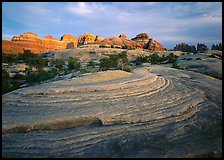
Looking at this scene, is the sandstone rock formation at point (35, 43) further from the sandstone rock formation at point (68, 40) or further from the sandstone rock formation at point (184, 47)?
the sandstone rock formation at point (184, 47)

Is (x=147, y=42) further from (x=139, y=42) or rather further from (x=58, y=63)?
(x=58, y=63)

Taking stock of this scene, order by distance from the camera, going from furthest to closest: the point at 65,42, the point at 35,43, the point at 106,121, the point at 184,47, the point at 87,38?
the point at 65,42 < the point at 87,38 < the point at 35,43 < the point at 184,47 < the point at 106,121

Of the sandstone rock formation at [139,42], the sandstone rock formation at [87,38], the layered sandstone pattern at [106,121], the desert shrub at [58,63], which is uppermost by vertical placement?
the sandstone rock formation at [87,38]

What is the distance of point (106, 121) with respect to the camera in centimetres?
552

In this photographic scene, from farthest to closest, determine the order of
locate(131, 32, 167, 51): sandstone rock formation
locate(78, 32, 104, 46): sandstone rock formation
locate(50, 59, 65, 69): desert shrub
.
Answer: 1. locate(78, 32, 104, 46): sandstone rock formation
2. locate(131, 32, 167, 51): sandstone rock formation
3. locate(50, 59, 65, 69): desert shrub

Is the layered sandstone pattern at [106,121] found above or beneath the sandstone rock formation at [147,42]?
beneath

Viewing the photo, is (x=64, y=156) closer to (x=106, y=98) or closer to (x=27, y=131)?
(x=27, y=131)

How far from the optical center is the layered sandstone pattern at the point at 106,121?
4.42 metres

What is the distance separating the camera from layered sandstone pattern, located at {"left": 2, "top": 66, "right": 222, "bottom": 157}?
14.5 ft

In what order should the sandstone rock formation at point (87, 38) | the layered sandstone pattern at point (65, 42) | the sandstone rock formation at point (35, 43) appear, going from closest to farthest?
the layered sandstone pattern at point (65, 42), the sandstone rock formation at point (35, 43), the sandstone rock formation at point (87, 38)

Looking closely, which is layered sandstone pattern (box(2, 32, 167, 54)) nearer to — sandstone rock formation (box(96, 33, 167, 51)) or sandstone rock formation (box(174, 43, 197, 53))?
sandstone rock formation (box(96, 33, 167, 51))

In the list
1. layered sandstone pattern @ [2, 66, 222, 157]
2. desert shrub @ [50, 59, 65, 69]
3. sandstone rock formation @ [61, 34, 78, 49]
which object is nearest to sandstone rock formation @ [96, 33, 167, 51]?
sandstone rock formation @ [61, 34, 78, 49]

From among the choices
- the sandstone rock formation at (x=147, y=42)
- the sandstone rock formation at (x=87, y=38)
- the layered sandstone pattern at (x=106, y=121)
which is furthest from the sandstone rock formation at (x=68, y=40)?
the layered sandstone pattern at (x=106, y=121)

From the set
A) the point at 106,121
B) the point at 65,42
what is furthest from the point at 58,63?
the point at 65,42
